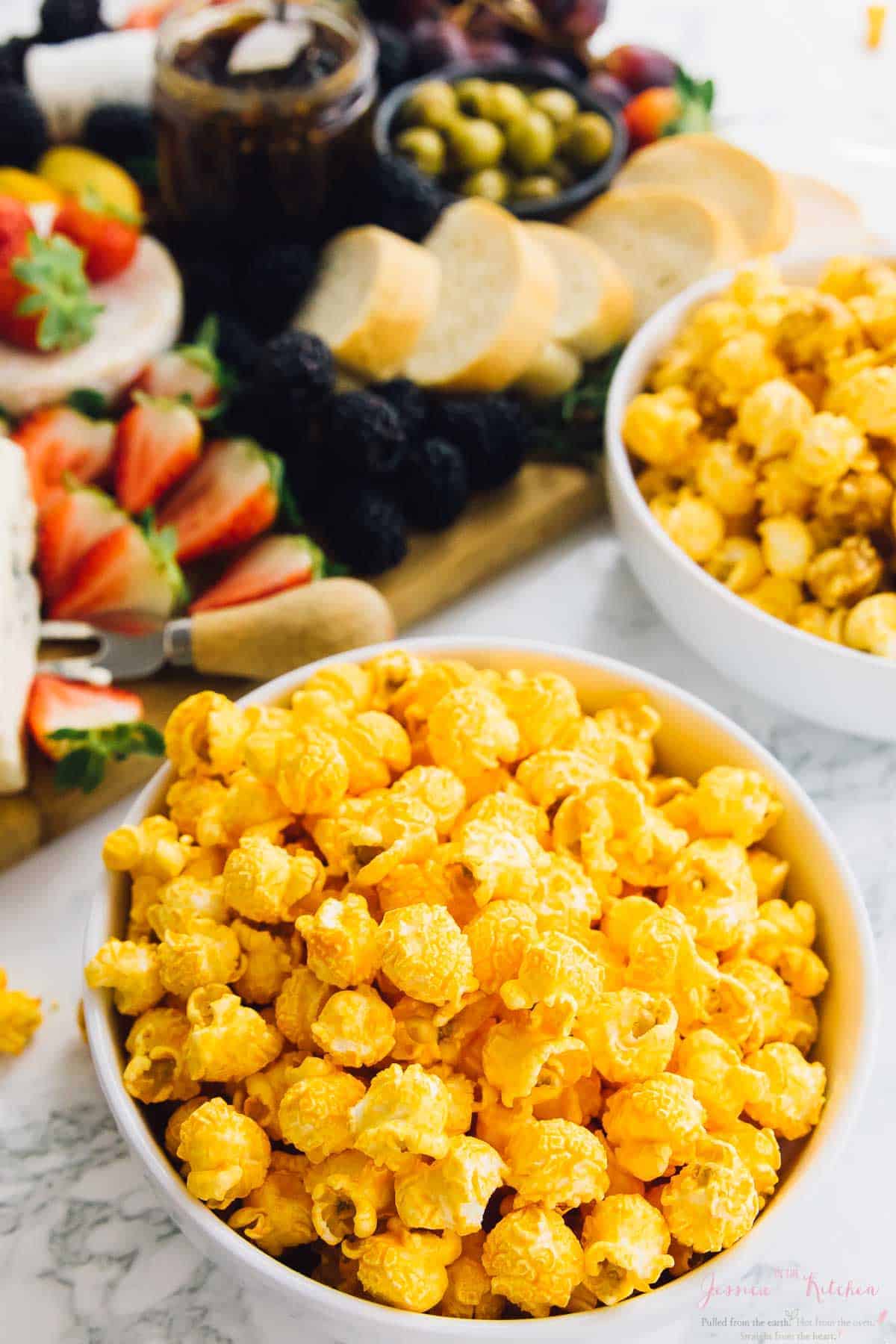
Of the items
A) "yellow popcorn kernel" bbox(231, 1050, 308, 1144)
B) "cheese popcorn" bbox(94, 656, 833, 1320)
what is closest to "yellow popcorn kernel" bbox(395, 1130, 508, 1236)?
"cheese popcorn" bbox(94, 656, 833, 1320)

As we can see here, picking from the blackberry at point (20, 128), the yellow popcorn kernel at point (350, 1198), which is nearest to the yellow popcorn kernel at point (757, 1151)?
the yellow popcorn kernel at point (350, 1198)

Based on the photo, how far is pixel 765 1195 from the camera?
0.89 metres

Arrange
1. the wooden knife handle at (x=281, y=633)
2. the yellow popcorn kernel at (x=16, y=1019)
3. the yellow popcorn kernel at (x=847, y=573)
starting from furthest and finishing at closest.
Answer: the wooden knife handle at (x=281, y=633) < the yellow popcorn kernel at (x=847, y=573) < the yellow popcorn kernel at (x=16, y=1019)

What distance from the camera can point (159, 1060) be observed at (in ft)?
3.05

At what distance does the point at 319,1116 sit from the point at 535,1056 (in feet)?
0.47

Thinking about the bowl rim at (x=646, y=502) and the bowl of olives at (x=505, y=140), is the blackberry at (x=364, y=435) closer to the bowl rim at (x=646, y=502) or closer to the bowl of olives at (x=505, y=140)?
the bowl rim at (x=646, y=502)

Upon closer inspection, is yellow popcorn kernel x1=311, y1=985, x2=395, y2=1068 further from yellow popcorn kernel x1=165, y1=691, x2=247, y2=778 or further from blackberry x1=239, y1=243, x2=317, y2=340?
blackberry x1=239, y1=243, x2=317, y2=340

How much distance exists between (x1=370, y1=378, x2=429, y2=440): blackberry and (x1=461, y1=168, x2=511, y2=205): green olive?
0.40m

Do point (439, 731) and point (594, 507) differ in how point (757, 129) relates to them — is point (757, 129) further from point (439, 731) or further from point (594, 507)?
point (439, 731)

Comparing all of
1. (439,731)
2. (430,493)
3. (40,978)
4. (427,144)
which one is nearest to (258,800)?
(439,731)

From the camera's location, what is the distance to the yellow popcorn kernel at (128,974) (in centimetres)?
94

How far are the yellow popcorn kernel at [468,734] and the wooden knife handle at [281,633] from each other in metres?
0.36

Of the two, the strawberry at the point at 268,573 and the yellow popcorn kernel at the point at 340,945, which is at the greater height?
the yellow popcorn kernel at the point at 340,945

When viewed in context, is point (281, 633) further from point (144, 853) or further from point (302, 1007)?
point (302, 1007)
